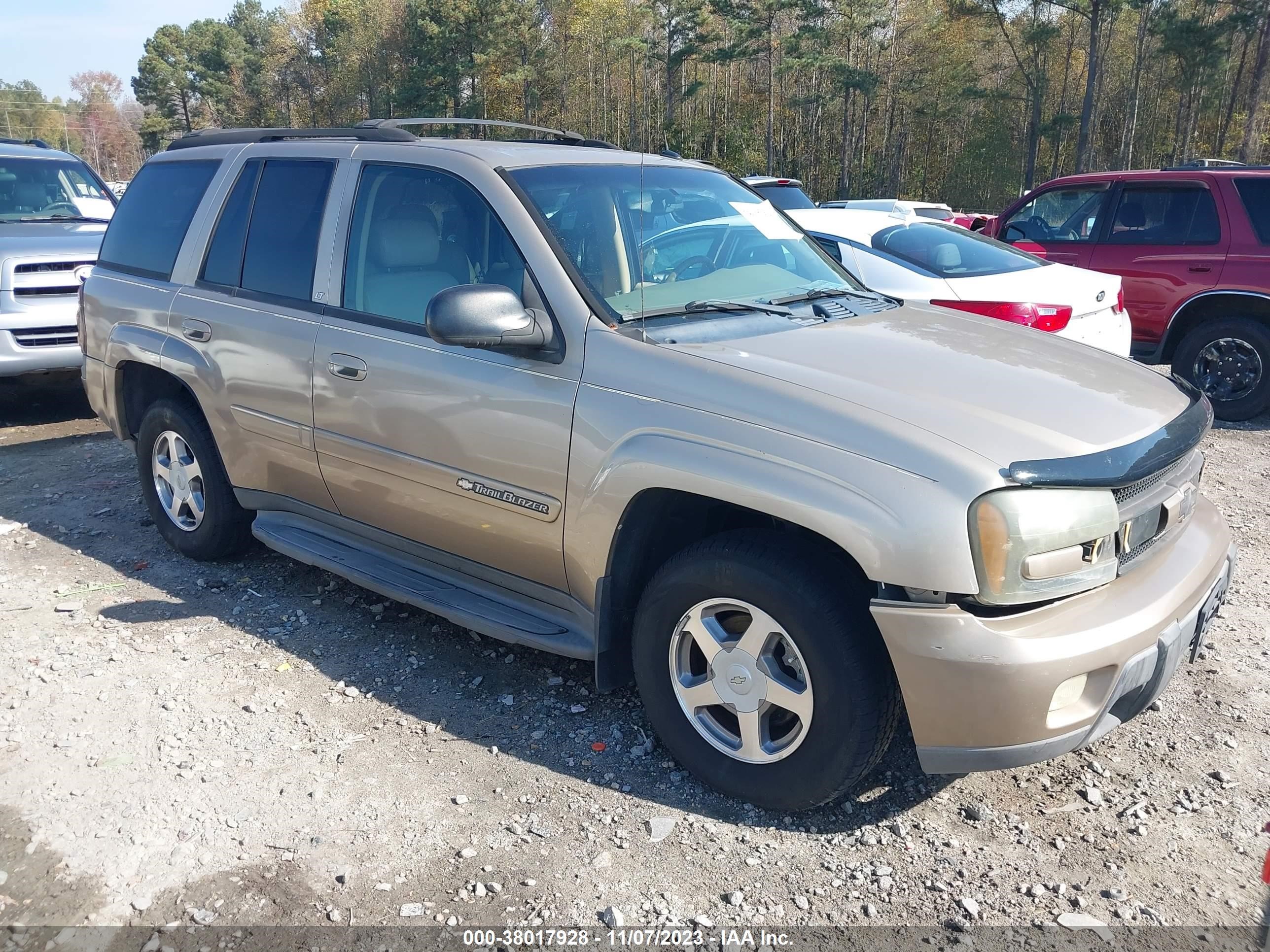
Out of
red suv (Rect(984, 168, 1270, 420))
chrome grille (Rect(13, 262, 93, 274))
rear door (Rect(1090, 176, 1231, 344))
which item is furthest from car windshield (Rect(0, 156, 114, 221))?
rear door (Rect(1090, 176, 1231, 344))

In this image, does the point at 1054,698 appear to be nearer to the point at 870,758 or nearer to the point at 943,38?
the point at 870,758

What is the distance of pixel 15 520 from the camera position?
5602mm

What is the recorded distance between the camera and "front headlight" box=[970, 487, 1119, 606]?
2430 millimetres

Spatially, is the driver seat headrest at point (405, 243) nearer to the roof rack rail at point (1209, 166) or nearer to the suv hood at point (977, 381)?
the suv hood at point (977, 381)

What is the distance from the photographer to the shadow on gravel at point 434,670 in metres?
3.09

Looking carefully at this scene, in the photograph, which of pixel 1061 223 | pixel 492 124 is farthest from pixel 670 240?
pixel 1061 223

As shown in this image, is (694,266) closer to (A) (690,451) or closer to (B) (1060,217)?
(A) (690,451)

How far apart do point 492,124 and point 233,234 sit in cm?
126

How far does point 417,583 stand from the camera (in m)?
3.71

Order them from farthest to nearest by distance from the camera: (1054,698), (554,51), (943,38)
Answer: (943,38), (554,51), (1054,698)

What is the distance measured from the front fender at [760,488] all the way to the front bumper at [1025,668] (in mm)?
132

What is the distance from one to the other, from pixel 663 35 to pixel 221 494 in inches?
138

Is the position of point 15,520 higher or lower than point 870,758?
lower

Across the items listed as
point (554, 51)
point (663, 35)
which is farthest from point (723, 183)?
point (554, 51)
